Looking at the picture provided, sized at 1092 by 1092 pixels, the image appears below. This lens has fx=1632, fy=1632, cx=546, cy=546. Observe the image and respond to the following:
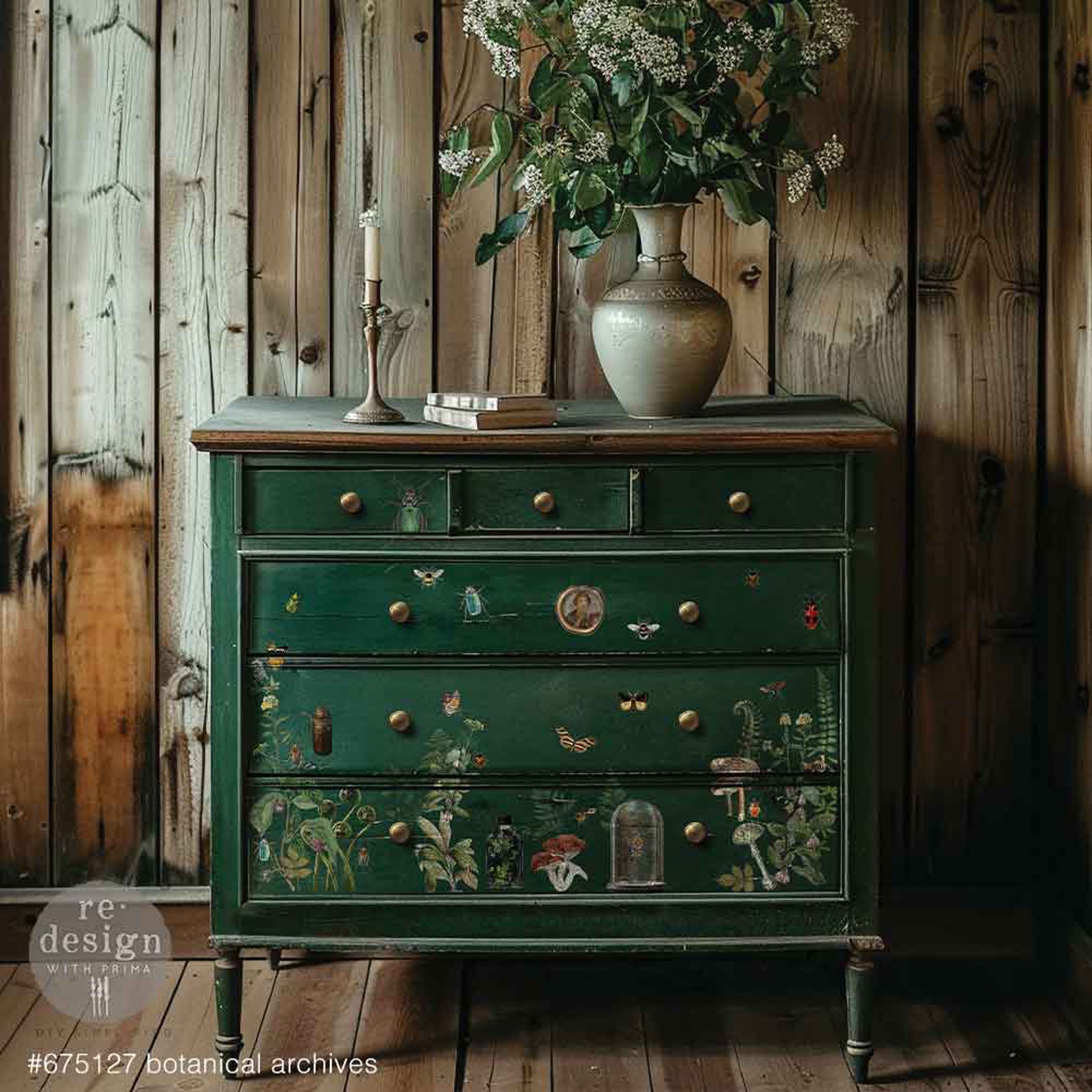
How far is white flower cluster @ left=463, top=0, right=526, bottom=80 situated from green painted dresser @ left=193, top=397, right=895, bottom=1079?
1.93 feet

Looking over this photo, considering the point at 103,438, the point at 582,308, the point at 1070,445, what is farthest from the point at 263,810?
the point at 1070,445

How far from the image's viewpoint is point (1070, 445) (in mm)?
2775

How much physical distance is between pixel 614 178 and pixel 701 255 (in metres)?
0.41

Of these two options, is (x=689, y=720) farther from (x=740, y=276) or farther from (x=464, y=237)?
(x=464, y=237)

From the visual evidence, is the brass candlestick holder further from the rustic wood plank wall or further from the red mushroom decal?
the red mushroom decal

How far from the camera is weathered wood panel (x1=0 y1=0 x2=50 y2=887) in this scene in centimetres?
284

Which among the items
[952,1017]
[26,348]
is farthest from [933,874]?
[26,348]

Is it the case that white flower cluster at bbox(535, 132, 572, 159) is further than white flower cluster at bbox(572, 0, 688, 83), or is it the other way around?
→ white flower cluster at bbox(535, 132, 572, 159)

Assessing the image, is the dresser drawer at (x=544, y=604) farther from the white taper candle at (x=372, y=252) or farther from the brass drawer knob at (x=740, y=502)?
the white taper candle at (x=372, y=252)

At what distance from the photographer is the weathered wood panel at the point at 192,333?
2836 mm

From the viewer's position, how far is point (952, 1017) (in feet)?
8.98

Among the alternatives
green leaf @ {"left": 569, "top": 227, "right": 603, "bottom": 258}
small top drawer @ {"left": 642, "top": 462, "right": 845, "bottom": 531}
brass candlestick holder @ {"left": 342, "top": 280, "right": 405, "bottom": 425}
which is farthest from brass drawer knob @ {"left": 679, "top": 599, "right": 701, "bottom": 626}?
green leaf @ {"left": 569, "top": 227, "right": 603, "bottom": 258}

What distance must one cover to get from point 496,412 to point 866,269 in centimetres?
85

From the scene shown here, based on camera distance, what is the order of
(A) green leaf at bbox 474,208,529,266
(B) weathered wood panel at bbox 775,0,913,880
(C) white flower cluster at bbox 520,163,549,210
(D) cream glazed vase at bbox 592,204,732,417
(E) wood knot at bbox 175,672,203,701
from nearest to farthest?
(D) cream glazed vase at bbox 592,204,732,417, (C) white flower cluster at bbox 520,163,549,210, (A) green leaf at bbox 474,208,529,266, (B) weathered wood panel at bbox 775,0,913,880, (E) wood knot at bbox 175,672,203,701
